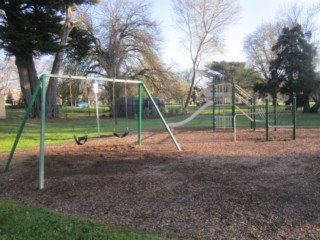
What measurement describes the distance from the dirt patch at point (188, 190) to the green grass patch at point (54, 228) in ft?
0.93

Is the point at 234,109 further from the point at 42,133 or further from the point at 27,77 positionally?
the point at 27,77

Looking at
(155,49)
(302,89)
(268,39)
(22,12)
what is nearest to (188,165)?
(22,12)

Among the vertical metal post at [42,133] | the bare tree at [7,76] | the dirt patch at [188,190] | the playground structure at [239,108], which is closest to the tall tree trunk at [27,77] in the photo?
the playground structure at [239,108]

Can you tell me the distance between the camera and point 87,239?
11.8 ft

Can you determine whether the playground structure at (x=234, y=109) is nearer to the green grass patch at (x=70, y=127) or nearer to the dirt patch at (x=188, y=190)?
the green grass patch at (x=70, y=127)

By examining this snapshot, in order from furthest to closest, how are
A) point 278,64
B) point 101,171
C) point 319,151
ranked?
1. point 278,64
2. point 319,151
3. point 101,171

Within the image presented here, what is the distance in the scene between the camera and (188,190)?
215 inches

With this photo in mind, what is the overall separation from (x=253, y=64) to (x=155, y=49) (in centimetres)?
2481

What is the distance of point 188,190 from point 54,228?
90.2 inches

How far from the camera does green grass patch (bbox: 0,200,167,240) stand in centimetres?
367

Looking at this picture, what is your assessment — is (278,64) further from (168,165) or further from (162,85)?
(168,165)

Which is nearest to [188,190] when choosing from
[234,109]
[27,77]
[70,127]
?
[234,109]


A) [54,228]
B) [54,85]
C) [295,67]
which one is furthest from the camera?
[295,67]

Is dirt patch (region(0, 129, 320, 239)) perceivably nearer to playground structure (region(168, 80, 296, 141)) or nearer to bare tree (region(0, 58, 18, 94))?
playground structure (region(168, 80, 296, 141))
